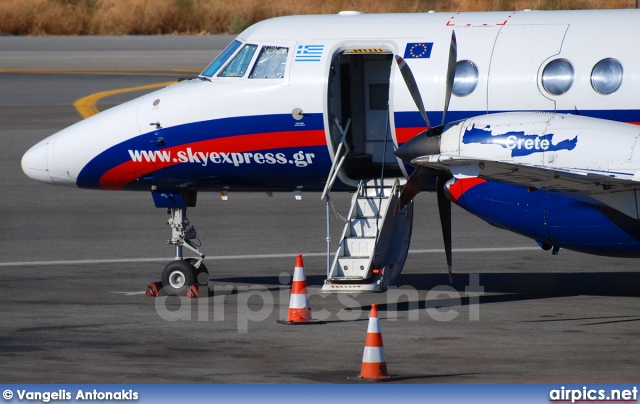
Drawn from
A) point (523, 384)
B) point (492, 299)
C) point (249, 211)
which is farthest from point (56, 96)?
point (523, 384)

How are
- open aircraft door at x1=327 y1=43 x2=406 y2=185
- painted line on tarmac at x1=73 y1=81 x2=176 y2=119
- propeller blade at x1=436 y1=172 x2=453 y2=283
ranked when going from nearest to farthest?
propeller blade at x1=436 y1=172 x2=453 y2=283, open aircraft door at x1=327 y1=43 x2=406 y2=185, painted line on tarmac at x1=73 y1=81 x2=176 y2=119

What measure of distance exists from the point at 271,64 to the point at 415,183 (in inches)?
138

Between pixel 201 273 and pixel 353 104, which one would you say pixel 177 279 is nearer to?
pixel 201 273

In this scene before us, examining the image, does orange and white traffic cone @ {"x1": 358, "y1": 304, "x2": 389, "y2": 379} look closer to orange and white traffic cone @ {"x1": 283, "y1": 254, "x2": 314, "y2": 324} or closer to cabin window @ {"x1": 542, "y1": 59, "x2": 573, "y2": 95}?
orange and white traffic cone @ {"x1": 283, "y1": 254, "x2": 314, "y2": 324}

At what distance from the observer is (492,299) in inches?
690

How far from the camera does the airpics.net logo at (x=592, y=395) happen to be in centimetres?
1131

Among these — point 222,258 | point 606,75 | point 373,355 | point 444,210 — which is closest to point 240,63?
point 444,210

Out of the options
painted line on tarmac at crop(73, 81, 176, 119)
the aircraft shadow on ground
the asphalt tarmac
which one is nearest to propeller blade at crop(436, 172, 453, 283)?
the asphalt tarmac

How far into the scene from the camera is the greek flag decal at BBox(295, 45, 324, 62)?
17.5 meters

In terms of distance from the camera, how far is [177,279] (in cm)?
1798

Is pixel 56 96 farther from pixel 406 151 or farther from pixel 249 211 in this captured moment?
pixel 406 151

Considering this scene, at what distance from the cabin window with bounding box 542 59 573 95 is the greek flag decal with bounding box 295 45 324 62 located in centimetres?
345

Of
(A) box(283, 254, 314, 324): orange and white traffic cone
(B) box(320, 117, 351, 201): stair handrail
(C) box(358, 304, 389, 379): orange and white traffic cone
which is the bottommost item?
(C) box(358, 304, 389, 379): orange and white traffic cone

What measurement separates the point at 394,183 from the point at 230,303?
3120 millimetres
